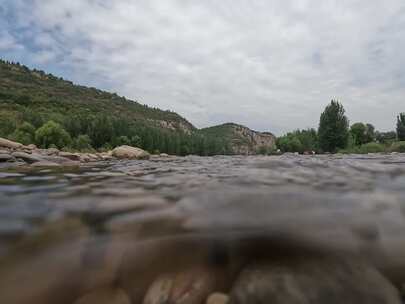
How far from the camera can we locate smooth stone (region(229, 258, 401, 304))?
111 centimetres

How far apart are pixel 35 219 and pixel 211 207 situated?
125cm

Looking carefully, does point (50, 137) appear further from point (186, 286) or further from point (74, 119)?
point (186, 286)

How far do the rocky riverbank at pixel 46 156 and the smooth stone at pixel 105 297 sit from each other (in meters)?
6.01

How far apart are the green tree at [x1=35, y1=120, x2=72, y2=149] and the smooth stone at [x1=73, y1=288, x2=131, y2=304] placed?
33.0 m

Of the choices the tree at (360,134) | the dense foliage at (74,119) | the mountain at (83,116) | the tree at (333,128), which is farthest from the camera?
the tree at (360,134)

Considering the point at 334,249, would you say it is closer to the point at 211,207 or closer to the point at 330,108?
the point at 211,207

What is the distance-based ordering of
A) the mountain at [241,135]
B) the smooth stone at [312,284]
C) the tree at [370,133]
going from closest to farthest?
A: 1. the smooth stone at [312,284]
2. the tree at [370,133]
3. the mountain at [241,135]

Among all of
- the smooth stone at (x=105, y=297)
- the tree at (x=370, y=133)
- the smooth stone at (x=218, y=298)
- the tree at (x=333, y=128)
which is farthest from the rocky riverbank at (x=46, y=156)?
the tree at (x=370, y=133)

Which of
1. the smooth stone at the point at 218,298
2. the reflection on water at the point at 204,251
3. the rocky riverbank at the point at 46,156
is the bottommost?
the smooth stone at the point at 218,298

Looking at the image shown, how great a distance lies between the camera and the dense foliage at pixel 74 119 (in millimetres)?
32625

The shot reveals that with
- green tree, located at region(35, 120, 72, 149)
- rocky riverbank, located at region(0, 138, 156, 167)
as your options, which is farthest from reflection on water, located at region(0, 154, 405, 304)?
green tree, located at region(35, 120, 72, 149)

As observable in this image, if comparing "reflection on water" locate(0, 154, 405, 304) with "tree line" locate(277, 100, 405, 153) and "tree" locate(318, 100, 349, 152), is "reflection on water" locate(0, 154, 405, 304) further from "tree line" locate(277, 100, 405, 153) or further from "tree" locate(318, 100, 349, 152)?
"tree" locate(318, 100, 349, 152)

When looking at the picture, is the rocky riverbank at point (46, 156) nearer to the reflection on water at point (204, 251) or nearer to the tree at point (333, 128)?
the reflection on water at point (204, 251)

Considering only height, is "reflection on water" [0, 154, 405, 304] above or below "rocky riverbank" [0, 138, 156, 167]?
below
